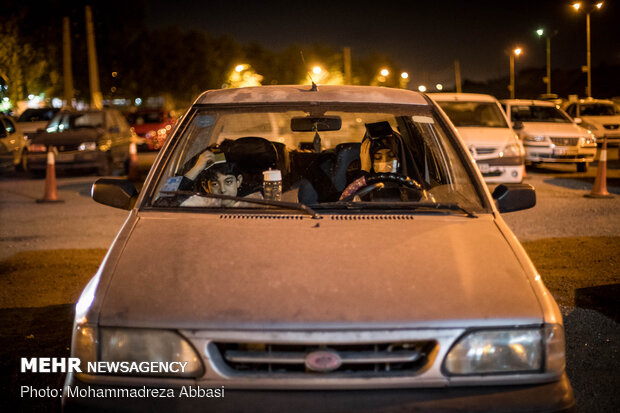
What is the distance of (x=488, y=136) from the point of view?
1344 cm

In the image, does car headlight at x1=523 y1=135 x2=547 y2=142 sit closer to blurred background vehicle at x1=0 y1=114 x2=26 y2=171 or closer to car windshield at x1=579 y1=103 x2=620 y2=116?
car windshield at x1=579 y1=103 x2=620 y2=116

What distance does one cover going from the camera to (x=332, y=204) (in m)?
3.50

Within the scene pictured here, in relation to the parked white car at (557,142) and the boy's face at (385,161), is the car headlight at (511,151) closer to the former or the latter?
the parked white car at (557,142)

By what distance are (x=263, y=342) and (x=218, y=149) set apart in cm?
224

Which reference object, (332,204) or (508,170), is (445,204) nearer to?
(332,204)

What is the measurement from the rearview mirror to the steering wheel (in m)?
0.45

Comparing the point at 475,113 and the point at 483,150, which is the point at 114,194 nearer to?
the point at 483,150

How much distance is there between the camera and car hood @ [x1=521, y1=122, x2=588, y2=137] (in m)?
17.2

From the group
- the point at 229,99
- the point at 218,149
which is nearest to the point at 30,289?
the point at 218,149

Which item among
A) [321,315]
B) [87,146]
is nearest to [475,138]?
[87,146]

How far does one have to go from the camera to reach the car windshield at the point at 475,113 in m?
14.2

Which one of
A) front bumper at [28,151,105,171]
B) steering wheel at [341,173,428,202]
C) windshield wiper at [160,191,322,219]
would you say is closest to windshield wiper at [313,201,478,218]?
windshield wiper at [160,191,322,219]

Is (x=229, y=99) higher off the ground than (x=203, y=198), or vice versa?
(x=229, y=99)

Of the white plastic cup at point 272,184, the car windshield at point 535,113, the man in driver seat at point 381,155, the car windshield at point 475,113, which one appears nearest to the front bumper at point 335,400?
the white plastic cup at point 272,184
